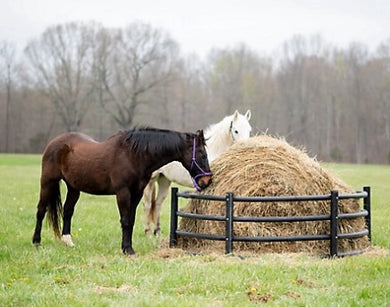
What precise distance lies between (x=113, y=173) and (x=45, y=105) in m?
59.2

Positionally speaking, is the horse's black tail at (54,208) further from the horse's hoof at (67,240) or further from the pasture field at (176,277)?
the pasture field at (176,277)

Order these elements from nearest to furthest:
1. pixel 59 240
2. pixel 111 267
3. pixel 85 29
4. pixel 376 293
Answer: pixel 376 293
pixel 111 267
pixel 59 240
pixel 85 29

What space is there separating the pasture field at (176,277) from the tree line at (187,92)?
55.3 m

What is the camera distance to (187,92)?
71000mm

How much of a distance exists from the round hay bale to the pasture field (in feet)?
1.33

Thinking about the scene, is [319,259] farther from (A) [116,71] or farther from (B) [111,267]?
(A) [116,71]

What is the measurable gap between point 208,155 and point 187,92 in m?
60.5

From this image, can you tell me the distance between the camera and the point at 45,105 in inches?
2591

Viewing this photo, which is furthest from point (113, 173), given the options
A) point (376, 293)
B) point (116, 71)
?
point (116, 71)

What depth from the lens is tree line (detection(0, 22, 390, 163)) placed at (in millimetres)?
64062

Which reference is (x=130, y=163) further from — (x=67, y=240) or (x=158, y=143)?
(x=67, y=240)

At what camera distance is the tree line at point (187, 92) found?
210 ft

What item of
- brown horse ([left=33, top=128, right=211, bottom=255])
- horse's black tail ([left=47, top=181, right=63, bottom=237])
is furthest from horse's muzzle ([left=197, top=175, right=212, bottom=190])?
horse's black tail ([left=47, top=181, right=63, bottom=237])

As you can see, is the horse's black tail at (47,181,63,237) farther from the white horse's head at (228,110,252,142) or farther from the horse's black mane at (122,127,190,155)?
the white horse's head at (228,110,252,142)
